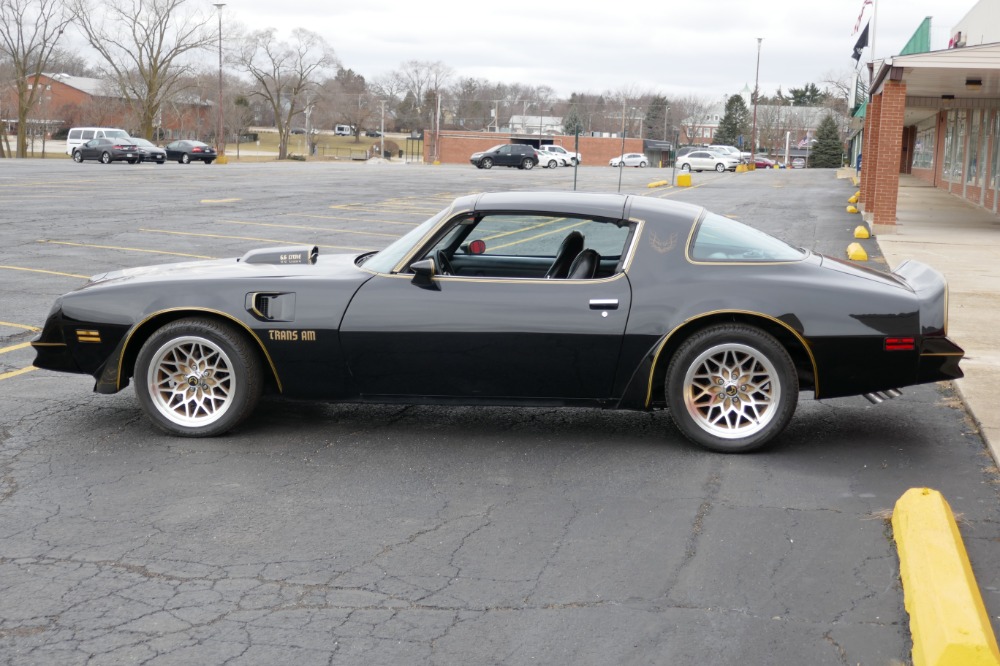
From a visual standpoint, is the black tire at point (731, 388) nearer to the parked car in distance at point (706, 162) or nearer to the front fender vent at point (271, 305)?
the front fender vent at point (271, 305)

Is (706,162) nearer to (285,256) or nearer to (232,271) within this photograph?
(285,256)

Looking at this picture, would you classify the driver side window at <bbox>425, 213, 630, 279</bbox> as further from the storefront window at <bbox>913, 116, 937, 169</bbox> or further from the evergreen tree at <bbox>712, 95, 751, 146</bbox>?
the evergreen tree at <bbox>712, 95, 751, 146</bbox>

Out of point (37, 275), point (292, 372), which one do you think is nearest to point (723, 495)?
point (292, 372)

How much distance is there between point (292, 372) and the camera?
5.70m

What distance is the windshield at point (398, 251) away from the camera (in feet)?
19.0

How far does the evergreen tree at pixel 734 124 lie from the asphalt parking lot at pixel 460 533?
12056cm

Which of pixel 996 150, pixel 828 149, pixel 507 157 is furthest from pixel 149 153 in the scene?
pixel 828 149

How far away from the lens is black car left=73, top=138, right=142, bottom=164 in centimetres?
4922

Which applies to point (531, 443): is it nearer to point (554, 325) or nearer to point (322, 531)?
point (554, 325)

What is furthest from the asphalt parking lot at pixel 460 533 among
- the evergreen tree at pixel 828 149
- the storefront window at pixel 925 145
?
the evergreen tree at pixel 828 149

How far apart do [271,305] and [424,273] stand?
33.3 inches

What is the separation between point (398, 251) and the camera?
5.89 m

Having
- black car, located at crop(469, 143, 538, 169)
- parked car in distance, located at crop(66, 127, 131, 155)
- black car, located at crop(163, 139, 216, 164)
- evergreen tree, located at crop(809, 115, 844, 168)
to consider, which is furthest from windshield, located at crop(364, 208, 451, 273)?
evergreen tree, located at crop(809, 115, 844, 168)

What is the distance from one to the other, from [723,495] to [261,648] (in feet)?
7.87
